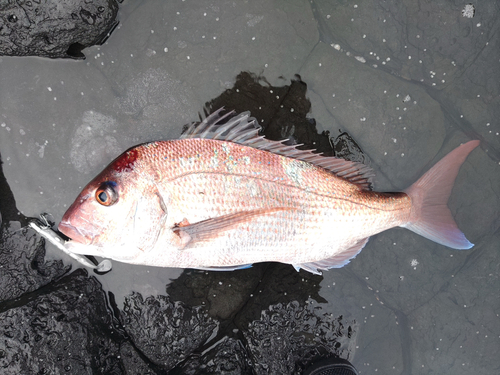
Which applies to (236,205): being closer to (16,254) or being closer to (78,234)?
(78,234)

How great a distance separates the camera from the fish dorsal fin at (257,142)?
6.60 feet

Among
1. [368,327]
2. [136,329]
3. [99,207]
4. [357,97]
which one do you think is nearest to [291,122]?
[357,97]

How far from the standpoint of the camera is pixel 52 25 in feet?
7.14

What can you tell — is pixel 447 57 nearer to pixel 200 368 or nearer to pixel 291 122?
pixel 291 122

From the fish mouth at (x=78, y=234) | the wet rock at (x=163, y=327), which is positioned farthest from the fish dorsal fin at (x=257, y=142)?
→ the wet rock at (x=163, y=327)

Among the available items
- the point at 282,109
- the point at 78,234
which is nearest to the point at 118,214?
the point at 78,234

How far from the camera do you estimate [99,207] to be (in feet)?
5.67

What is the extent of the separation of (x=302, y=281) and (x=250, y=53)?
1.92 metres

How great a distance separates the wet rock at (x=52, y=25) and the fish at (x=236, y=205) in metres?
1.09

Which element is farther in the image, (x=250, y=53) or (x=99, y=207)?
(x=250, y=53)

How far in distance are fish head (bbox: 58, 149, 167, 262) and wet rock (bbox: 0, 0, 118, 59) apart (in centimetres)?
114

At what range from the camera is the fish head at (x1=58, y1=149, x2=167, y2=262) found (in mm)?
1730

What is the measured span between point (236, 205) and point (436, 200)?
4.92 feet

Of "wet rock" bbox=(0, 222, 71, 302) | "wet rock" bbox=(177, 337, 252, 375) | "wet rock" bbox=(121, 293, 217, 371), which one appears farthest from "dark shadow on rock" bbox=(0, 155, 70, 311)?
"wet rock" bbox=(177, 337, 252, 375)
